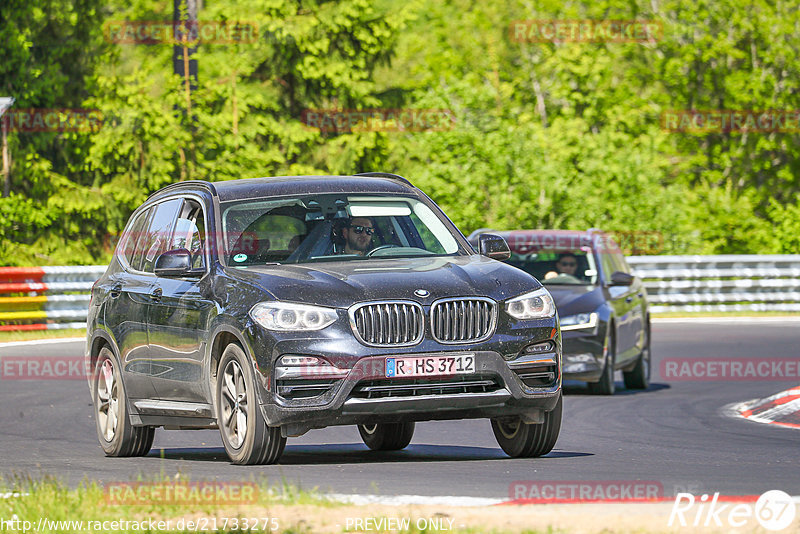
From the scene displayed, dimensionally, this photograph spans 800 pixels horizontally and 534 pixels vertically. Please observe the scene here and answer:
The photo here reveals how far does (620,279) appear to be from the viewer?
17.4m

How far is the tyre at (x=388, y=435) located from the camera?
1157 cm

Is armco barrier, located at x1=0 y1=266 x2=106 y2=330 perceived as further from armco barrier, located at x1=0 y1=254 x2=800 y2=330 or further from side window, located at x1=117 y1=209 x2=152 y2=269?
side window, located at x1=117 y1=209 x2=152 y2=269

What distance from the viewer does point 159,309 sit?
10.8 meters

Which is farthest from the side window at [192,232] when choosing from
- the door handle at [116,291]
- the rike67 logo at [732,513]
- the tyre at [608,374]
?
the tyre at [608,374]

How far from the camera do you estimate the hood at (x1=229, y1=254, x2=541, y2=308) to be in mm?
9328

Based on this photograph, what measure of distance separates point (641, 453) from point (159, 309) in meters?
3.44

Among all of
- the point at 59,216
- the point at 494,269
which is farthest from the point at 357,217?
the point at 59,216

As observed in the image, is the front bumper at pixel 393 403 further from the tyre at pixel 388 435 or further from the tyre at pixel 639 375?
the tyre at pixel 639 375

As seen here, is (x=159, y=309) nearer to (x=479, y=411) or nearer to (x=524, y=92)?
(x=479, y=411)

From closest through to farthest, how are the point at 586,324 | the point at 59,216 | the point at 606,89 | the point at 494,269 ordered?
the point at 494,269
the point at 586,324
the point at 59,216
the point at 606,89
